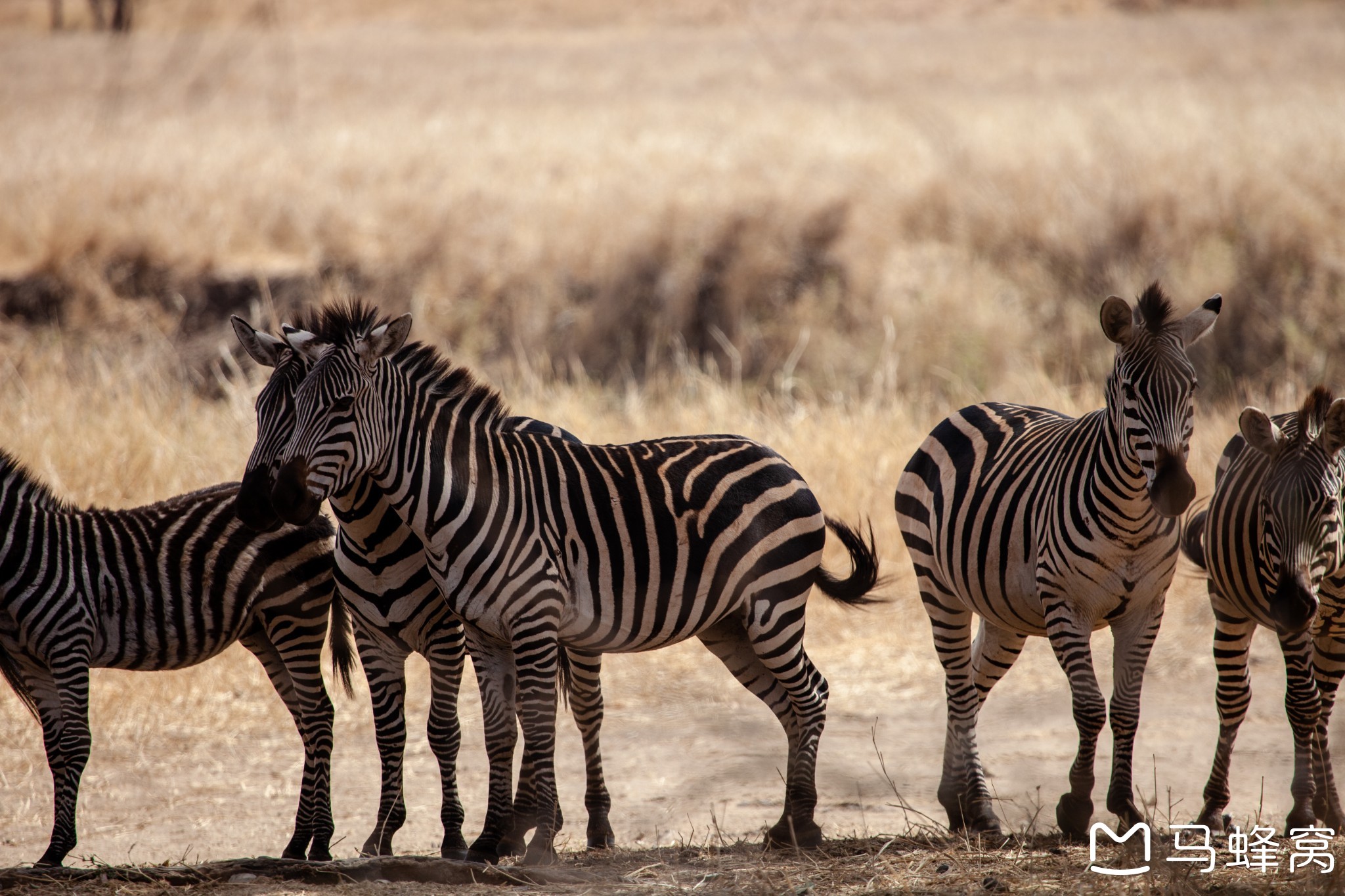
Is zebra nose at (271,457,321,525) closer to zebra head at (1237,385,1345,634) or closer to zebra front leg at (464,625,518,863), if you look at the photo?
zebra front leg at (464,625,518,863)

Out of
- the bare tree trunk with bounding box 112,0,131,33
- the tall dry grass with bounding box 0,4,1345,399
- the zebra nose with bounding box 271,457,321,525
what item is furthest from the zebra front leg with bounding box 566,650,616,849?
the tall dry grass with bounding box 0,4,1345,399

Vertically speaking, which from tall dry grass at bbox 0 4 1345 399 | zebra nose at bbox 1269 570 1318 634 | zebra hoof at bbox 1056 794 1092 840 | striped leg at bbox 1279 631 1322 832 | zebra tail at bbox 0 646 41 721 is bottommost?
zebra hoof at bbox 1056 794 1092 840

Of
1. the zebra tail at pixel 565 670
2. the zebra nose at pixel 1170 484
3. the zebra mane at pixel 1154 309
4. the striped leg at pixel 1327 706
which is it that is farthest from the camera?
the zebra tail at pixel 565 670

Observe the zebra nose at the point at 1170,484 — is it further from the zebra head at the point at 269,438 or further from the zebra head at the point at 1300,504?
the zebra head at the point at 269,438

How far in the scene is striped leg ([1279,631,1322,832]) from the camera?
5008 mm

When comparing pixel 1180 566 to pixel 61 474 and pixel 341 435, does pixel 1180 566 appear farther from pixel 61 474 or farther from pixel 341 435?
pixel 61 474

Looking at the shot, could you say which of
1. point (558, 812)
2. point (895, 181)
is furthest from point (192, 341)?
point (558, 812)

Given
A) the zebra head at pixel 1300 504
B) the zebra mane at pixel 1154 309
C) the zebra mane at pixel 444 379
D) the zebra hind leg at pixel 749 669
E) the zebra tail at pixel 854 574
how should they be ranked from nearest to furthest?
the zebra head at pixel 1300 504, the zebra mane at pixel 1154 309, the zebra mane at pixel 444 379, the zebra hind leg at pixel 749 669, the zebra tail at pixel 854 574

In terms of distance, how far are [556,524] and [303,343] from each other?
1238mm

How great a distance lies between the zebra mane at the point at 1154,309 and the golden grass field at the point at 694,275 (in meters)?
0.85

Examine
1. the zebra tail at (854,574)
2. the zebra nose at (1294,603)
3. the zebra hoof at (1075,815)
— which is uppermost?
the zebra tail at (854,574)

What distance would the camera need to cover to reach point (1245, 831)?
16.5ft

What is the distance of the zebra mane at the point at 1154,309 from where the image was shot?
4633mm

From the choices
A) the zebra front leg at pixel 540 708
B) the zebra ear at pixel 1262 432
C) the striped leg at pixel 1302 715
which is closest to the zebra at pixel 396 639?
the zebra front leg at pixel 540 708
